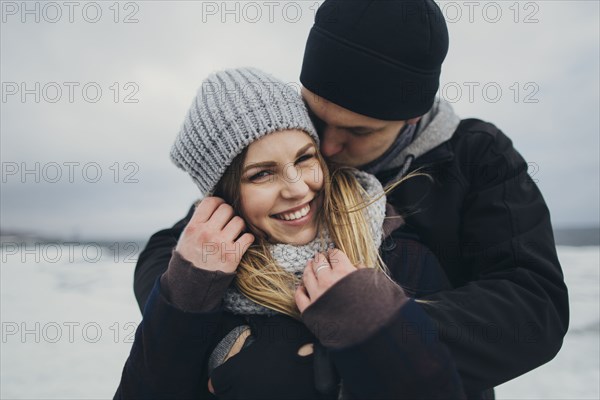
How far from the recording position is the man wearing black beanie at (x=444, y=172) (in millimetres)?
1357

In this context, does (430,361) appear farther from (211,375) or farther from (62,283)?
(62,283)

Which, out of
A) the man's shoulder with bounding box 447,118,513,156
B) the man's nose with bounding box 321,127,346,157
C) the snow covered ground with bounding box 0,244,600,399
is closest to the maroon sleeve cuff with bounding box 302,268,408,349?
the man's nose with bounding box 321,127,346,157

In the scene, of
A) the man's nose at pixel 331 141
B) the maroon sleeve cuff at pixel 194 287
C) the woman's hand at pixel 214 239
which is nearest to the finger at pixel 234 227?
the woman's hand at pixel 214 239

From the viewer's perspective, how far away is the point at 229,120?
4.70ft

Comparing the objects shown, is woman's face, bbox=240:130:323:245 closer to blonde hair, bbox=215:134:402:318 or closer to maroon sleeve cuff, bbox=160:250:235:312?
blonde hair, bbox=215:134:402:318

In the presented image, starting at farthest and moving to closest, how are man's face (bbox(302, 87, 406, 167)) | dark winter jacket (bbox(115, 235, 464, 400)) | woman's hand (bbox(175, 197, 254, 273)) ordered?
man's face (bbox(302, 87, 406, 167))
woman's hand (bbox(175, 197, 254, 273))
dark winter jacket (bbox(115, 235, 464, 400))

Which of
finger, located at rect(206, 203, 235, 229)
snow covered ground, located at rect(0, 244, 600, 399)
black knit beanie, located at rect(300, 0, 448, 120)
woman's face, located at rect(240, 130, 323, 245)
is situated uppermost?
black knit beanie, located at rect(300, 0, 448, 120)

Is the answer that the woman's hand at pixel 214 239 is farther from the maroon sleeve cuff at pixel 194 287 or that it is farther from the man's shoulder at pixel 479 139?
the man's shoulder at pixel 479 139

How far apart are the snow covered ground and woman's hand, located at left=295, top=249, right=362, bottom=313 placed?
3.56 feet

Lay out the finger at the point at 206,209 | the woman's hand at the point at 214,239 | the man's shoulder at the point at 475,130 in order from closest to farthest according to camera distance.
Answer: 1. the woman's hand at the point at 214,239
2. the finger at the point at 206,209
3. the man's shoulder at the point at 475,130

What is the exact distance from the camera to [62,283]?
5.12m

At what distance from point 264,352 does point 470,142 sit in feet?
3.41

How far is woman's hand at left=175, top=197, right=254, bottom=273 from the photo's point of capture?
1.34 m

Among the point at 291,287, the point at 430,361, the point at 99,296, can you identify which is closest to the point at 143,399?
the point at 291,287
